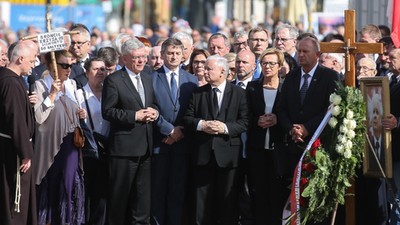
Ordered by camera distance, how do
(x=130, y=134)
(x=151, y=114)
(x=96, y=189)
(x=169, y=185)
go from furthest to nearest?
(x=96, y=189)
(x=169, y=185)
(x=130, y=134)
(x=151, y=114)

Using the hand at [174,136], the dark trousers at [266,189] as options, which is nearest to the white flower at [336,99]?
the dark trousers at [266,189]

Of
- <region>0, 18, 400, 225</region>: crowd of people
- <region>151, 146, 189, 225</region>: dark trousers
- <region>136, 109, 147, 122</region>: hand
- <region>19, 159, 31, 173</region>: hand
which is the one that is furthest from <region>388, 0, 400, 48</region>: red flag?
<region>19, 159, 31, 173</region>: hand

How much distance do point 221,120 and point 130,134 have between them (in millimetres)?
1101

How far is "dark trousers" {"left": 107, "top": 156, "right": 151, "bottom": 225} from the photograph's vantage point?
14.5 metres

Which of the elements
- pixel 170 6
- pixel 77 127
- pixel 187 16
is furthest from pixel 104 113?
pixel 170 6

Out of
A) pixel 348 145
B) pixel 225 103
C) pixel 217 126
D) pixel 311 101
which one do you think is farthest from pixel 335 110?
pixel 225 103

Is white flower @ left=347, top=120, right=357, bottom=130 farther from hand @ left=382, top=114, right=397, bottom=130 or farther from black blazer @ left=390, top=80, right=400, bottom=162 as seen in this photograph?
black blazer @ left=390, top=80, right=400, bottom=162

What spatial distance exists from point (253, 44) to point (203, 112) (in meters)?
2.77

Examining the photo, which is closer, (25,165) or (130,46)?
(25,165)

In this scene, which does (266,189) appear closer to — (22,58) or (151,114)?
(151,114)

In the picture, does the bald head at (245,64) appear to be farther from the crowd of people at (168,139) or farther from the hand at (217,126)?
the hand at (217,126)

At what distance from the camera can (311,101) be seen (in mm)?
13820

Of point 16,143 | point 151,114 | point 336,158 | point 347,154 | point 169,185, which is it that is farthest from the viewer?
point 169,185

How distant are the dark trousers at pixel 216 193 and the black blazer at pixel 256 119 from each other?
45 centimetres
